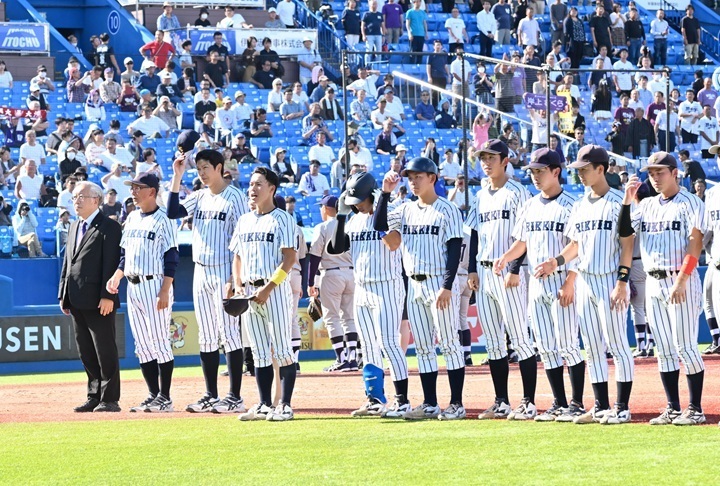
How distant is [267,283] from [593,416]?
2.69m

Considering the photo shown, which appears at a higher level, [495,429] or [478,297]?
[478,297]

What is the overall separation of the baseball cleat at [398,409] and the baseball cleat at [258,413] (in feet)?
3.01

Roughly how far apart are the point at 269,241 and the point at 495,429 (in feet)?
7.78

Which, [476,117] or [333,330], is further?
[476,117]

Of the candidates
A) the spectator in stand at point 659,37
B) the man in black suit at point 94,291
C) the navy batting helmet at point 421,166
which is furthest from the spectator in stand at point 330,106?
the navy batting helmet at point 421,166

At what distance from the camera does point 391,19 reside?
2872cm

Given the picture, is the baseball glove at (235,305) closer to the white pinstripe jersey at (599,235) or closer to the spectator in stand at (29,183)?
the white pinstripe jersey at (599,235)

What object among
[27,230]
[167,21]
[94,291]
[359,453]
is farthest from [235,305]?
[167,21]

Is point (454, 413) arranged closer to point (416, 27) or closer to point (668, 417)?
point (668, 417)

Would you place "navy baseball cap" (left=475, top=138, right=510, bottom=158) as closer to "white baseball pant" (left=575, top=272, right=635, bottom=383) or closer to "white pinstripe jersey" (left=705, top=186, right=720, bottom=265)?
"white baseball pant" (left=575, top=272, right=635, bottom=383)

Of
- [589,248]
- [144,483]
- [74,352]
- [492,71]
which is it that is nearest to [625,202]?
[589,248]

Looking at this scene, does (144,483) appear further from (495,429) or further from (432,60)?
(432,60)

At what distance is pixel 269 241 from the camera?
35.1 feet

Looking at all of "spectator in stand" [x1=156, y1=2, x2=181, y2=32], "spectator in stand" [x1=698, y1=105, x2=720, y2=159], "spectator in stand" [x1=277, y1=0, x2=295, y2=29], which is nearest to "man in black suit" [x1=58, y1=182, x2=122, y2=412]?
"spectator in stand" [x1=156, y1=2, x2=181, y2=32]
